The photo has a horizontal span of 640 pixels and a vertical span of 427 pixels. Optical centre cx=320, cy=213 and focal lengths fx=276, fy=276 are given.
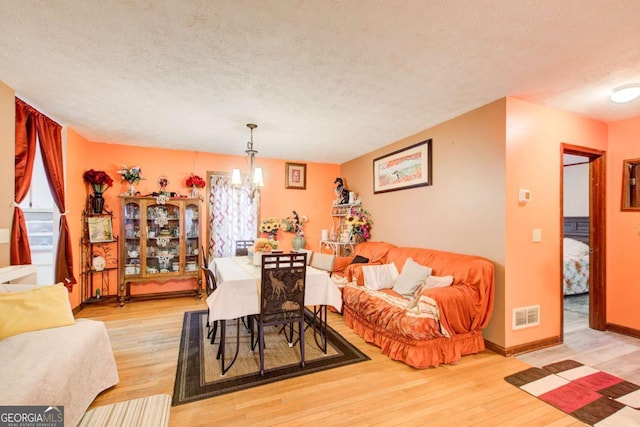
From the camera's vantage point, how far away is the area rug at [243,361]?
221 cm

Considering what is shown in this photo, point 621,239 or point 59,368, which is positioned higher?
point 621,239

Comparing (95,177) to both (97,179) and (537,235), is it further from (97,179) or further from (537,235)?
(537,235)

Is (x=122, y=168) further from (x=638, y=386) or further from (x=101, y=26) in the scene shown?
(x=638, y=386)

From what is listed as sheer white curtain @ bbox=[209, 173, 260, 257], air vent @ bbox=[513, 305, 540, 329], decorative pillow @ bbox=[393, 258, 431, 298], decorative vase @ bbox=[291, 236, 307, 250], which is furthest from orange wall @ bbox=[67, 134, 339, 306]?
air vent @ bbox=[513, 305, 540, 329]

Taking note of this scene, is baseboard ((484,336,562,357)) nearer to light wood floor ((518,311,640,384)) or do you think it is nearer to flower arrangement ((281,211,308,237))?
light wood floor ((518,311,640,384))

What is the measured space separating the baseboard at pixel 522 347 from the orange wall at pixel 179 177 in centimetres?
356

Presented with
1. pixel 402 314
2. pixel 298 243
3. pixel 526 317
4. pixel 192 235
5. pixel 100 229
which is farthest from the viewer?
pixel 298 243

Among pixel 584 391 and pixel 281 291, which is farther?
pixel 281 291

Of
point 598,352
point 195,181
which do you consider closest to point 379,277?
point 598,352

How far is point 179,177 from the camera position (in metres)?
4.83

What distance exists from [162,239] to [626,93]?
5946mm

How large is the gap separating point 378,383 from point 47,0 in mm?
3327

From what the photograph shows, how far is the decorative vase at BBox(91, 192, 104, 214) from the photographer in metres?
4.21

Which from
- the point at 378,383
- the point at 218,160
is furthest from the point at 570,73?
the point at 218,160
